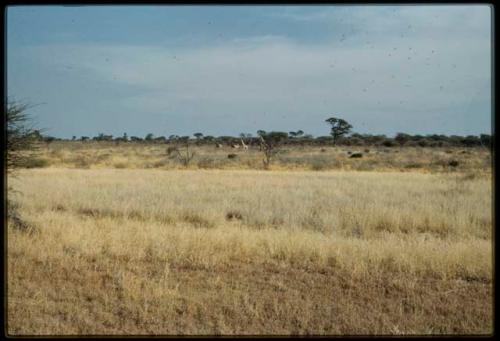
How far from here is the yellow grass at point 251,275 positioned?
15.7ft

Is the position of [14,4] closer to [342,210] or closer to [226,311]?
[226,311]

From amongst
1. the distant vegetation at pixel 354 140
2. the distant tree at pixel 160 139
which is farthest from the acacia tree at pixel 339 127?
the distant tree at pixel 160 139

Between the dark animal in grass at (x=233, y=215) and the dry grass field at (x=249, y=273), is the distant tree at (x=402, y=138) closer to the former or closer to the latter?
the dry grass field at (x=249, y=273)

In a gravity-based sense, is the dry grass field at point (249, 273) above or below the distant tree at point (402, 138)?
below

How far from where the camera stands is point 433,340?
177 inches

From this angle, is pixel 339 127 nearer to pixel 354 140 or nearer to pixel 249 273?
pixel 354 140

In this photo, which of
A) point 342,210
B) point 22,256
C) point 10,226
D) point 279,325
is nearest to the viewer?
point 279,325

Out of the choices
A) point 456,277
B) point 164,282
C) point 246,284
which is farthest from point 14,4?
point 456,277

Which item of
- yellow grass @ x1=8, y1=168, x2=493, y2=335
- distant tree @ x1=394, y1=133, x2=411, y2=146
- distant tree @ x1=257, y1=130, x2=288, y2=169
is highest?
distant tree @ x1=394, y1=133, x2=411, y2=146

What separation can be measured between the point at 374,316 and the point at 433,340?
602 mm

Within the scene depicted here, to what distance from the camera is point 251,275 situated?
6.19m

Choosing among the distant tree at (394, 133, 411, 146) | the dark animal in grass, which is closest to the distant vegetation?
the distant tree at (394, 133, 411, 146)

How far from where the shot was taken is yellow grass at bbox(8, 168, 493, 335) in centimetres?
478

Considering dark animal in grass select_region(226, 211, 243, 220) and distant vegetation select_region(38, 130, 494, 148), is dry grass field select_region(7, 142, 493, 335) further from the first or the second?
distant vegetation select_region(38, 130, 494, 148)
